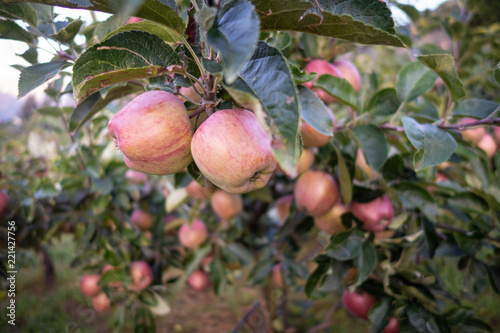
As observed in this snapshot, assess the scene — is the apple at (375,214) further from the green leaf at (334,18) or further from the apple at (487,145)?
the apple at (487,145)

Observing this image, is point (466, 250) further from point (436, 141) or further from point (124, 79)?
point (124, 79)

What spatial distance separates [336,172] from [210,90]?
614 millimetres

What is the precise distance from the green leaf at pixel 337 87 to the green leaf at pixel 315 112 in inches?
7.4

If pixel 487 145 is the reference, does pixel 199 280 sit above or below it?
below

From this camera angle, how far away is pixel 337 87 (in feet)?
2.40

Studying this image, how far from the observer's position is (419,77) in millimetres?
838

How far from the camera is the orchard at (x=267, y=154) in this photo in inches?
15.9

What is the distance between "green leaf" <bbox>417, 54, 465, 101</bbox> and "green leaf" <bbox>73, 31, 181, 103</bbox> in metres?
0.48

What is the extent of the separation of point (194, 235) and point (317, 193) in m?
0.74

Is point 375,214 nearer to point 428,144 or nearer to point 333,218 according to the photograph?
point 333,218

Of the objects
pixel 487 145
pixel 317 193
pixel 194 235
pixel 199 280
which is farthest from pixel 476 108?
pixel 199 280

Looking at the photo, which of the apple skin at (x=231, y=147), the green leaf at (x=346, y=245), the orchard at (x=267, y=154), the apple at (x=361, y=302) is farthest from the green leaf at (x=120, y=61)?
the apple at (x=361, y=302)

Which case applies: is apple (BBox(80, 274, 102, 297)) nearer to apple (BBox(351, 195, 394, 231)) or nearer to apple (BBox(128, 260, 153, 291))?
apple (BBox(128, 260, 153, 291))

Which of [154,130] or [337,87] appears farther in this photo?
[337,87]
